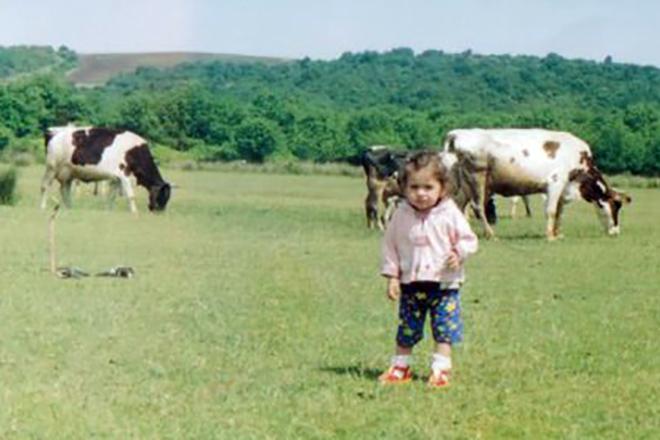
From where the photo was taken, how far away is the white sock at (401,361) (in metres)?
9.69

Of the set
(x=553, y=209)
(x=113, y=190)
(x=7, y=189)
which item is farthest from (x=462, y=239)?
(x=113, y=190)

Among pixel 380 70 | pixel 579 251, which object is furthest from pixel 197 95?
pixel 579 251

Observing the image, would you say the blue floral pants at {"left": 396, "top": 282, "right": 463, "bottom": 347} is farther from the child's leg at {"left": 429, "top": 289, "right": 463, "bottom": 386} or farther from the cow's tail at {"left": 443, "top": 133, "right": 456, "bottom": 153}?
the cow's tail at {"left": 443, "top": 133, "right": 456, "bottom": 153}

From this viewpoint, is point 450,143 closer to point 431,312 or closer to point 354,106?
point 431,312

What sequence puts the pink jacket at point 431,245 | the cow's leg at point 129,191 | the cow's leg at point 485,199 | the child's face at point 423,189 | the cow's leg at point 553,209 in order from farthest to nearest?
1. the cow's leg at point 129,191
2. the cow's leg at point 485,199
3. the cow's leg at point 553,209
4. the pink jacket at point 431,245
5. the child's face at point 423,189

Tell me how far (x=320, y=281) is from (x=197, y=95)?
97638 mm

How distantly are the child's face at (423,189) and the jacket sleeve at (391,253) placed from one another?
271 mm

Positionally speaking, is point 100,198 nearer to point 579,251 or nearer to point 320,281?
point 579,251

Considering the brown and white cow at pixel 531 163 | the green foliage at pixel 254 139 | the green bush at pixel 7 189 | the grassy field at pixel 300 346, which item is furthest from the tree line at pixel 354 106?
the grassy field at pixel 300 346

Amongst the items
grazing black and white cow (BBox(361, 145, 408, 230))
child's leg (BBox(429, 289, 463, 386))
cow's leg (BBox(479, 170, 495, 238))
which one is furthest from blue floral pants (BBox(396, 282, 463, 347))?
grazing black and white cow (BBox(361, 145, 408, 230))

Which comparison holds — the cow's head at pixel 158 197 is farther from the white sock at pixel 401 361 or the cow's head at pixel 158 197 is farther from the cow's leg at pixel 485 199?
the white sock at pixel 401 361

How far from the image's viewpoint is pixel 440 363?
9.52 meters

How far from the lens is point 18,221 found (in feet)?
88.5

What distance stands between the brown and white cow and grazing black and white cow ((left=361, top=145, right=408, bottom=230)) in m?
2.34
